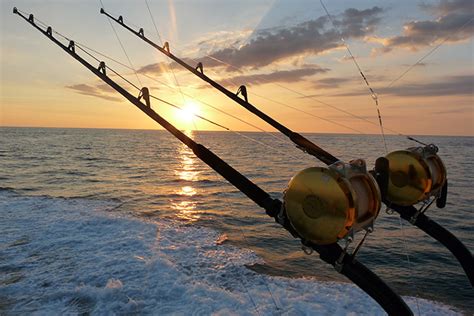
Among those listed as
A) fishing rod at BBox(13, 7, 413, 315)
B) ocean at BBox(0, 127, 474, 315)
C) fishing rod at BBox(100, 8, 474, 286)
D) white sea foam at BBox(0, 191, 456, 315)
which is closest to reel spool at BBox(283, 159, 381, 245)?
fishing rod at BBox(13, 7, 413, 315)

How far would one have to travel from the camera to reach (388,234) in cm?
1653

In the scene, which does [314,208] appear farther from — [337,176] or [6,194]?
[6,194]

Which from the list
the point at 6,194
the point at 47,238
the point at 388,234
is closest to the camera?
the point at 47,238

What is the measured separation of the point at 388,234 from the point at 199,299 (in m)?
11.5

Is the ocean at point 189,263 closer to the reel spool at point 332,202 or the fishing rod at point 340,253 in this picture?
the fishing rod at point 340,253

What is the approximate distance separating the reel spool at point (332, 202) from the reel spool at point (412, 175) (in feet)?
3.95

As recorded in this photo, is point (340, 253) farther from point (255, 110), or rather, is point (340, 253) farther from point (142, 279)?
point (142, 279)

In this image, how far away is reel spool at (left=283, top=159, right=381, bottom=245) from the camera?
2.72 meters

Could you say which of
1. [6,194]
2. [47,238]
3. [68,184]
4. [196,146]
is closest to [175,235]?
[47,238]

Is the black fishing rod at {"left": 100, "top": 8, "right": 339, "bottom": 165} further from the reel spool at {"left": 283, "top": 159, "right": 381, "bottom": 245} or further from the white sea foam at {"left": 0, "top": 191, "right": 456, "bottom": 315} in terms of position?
the white sea foam at {"left": 0, "top": 191, "right": 456, "bottom": 315}

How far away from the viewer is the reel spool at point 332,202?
8.91ft

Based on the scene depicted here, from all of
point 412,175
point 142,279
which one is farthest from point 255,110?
point 142,279

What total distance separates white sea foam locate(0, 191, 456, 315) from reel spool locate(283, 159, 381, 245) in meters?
5.87

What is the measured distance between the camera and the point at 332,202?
107 inches
